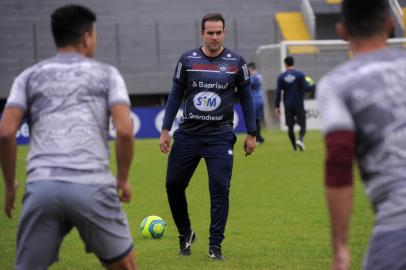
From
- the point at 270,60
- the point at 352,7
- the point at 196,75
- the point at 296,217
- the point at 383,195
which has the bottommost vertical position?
the point at 270,60

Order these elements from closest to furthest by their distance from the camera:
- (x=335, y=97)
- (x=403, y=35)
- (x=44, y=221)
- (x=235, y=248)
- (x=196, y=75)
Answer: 1. (x=335, y=97)
2. (x=44, y=221)
3. (x=196, y=75)
4. (x=235, y=248)
5. (x=403, y=35)

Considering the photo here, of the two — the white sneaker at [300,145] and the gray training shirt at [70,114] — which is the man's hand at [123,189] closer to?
the gray training shirt at [70,114]

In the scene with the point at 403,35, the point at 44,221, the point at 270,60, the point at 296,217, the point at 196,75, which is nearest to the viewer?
the point at 44,221

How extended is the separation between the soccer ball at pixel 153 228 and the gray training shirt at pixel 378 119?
685 centimetres

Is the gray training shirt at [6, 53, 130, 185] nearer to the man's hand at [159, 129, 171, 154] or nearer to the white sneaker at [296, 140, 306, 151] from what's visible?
the man's hand at [159, 129, 171, 154]

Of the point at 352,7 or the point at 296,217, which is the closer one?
the point at 352,7

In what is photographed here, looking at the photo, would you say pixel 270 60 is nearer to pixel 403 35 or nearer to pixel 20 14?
pixel 403 35

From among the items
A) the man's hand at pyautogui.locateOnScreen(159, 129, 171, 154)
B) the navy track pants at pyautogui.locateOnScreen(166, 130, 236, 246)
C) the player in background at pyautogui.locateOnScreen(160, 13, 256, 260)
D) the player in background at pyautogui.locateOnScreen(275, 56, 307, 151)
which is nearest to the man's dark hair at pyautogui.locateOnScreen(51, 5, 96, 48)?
the player in background at pyautogui.locateOnScreen(160, 13, 256, 260)

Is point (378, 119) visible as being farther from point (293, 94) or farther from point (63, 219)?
point (293, 94)

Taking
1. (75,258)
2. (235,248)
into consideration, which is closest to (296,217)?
(235,248)

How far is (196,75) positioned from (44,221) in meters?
4.34

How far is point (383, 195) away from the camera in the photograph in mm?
4223

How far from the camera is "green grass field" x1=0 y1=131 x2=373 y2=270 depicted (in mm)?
9273

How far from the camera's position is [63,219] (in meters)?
5.24
